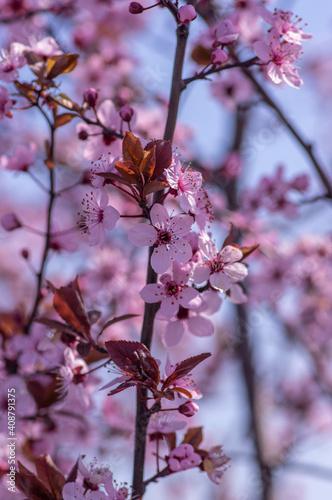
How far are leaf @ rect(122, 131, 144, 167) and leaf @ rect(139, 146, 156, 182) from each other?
21 millimetres

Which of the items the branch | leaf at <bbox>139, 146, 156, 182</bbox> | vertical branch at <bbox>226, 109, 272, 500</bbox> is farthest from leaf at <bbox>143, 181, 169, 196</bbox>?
vertical branch at <bbox>226, 109, 272, 500</bbox>

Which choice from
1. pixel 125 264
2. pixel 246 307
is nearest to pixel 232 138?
pixel 246 307

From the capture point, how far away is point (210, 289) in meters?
1.29

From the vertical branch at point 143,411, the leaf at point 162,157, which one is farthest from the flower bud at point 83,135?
the leaf at point 162,157

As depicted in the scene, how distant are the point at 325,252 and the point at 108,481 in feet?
8.09

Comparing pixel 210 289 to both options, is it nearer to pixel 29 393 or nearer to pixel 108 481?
pixel 108 481

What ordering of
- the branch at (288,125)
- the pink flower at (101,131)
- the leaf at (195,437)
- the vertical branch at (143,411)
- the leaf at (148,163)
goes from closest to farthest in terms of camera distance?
the leaf at (148,163) → the vertical branch at (143,411) → the leaf at (195,437) → the pink flower at (101,131) → the branch at (288,125)

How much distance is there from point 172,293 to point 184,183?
0.28 metres

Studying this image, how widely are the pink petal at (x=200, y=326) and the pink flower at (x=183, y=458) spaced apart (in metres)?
0.30

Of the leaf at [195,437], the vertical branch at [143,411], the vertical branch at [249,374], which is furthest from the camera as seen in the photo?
the vertical branch at [249,374]

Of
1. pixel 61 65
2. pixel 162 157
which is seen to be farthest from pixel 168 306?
pixel 61 65

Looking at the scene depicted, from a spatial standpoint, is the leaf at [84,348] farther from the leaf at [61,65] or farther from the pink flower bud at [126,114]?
the leaf at [61,65]

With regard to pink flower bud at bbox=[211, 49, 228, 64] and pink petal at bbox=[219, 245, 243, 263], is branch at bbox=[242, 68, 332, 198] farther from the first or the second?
pink petal at bbox=[219, 245, 243, 263]

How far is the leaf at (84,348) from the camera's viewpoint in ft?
4.10
